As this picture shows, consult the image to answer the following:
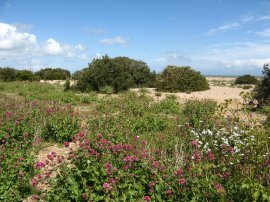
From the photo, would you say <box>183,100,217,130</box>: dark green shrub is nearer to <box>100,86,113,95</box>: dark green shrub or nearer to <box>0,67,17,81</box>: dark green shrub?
<box>100,86,113,95</box>: dark green shrub

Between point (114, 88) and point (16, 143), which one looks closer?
point (16, 143)

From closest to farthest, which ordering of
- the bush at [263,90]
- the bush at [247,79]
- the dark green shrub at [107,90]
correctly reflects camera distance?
the bush at [263,90] → the dark green shrub at [107,90] → the bush at [247,79]

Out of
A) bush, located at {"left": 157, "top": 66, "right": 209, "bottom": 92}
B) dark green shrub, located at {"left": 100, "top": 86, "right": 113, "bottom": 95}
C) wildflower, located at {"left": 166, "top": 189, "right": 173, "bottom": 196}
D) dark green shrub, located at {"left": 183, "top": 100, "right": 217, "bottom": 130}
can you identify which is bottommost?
wildflower, located at {"left": 166, "top": 189, "right": 173, "bottom": 196}

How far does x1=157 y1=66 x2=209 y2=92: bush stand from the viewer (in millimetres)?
24047

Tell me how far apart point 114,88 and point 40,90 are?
4.88 m

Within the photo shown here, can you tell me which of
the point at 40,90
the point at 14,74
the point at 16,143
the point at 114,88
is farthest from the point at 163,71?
the point at 16,143

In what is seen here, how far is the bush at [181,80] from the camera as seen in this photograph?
24.0m

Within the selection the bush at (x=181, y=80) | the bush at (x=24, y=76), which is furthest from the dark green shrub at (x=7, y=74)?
the bush at (x=181, y=80)

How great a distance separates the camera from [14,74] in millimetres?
32750

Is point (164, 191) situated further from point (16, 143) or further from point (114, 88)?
point (114, 88)

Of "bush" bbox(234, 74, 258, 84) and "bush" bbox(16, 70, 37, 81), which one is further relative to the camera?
"bush" bbox(234, 74, 258, 84)

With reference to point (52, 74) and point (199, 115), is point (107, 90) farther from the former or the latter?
point (52, 74)

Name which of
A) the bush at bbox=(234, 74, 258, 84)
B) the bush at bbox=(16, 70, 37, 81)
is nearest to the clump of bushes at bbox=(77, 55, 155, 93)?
the bush at bbox=(16, 70, 37, 81)

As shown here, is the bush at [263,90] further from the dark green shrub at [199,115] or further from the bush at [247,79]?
the bush at [247,79]
